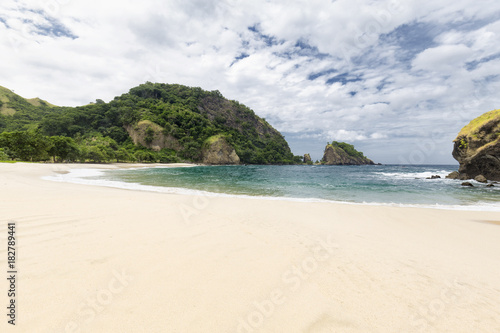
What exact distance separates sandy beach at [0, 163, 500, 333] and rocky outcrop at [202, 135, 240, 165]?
12444cm

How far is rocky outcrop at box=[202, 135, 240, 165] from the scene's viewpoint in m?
131

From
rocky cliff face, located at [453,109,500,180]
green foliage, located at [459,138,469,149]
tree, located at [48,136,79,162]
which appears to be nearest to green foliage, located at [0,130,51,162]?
tree, located at [48,136,79,162]

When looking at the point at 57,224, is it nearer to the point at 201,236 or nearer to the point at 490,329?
the point at 201,236

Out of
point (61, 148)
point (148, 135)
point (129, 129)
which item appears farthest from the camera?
point (129, 129)

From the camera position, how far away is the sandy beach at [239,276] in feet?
9.09

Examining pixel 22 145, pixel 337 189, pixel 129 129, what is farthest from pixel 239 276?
pixel 129 129

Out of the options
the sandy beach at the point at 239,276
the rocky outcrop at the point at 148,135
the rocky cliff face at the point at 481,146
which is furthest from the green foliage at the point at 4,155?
the rocky cliff face at the point at 481,146

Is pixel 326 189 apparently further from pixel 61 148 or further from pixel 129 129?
pixel 129 129

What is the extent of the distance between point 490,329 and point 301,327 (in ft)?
9.50

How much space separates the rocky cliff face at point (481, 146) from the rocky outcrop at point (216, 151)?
363 feet

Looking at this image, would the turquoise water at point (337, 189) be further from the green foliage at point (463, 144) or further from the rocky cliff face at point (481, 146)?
the green foliage at point (463, 144)

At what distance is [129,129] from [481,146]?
14836 centimetres

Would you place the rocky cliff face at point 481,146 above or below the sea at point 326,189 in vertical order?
above

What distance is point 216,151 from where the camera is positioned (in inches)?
5153
